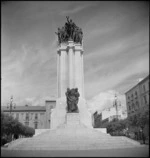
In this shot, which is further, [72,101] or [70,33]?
[70,33]

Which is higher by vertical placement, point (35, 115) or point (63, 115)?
point (63, 115)

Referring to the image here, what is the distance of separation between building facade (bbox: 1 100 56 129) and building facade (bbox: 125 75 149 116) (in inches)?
1309

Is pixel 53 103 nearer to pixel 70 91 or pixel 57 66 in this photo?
pixel 57 66

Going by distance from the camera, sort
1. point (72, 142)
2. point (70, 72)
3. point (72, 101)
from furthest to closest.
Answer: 1. point (70, 72)
2. point (72, 101)
3. point (72, 142)

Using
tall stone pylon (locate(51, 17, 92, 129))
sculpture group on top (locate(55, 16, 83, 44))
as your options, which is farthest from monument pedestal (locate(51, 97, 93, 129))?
sculpture group on top (locate(55, 16, 83, 44))

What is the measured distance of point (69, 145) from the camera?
54.3 ft

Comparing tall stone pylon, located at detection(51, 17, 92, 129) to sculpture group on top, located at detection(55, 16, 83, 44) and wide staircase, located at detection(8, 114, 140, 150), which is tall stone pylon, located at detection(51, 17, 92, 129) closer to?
sculpture group on top, located at detection(55, 16, 83, 44)

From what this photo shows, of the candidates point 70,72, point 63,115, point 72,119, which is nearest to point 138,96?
point 70,72

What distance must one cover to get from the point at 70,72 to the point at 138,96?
28349mm

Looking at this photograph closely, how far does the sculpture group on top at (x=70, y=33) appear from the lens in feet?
116

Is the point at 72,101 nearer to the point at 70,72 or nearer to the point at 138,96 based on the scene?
the point at 70,72

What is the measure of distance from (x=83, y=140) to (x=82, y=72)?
17.3 meters

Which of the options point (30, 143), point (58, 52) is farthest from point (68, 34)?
point (30, 143)

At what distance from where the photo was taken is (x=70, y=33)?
3569 cm
